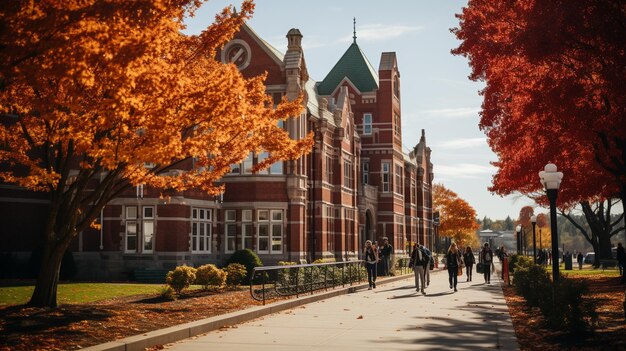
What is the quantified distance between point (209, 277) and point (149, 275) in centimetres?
1107

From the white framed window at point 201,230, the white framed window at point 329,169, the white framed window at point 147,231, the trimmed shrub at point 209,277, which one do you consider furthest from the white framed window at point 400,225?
the trimmed shrub at point 209,277

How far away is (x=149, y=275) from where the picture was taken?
30.9m

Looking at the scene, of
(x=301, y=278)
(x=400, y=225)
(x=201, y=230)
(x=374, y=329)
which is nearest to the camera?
(x=374, y=329)

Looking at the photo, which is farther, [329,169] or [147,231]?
[329,169]

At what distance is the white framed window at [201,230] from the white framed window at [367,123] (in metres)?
21.1

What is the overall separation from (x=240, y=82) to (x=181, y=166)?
67.8ft

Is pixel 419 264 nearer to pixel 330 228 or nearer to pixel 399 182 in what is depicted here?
pixel 330 228

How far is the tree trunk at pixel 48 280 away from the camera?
1395 centimetres

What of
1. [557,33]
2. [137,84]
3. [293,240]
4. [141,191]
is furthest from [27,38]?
[293,240]

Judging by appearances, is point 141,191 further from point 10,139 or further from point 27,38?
A: point 27,38

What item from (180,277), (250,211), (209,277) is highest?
(250,211)

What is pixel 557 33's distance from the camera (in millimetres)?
15180

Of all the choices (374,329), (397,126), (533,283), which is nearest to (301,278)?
(533,283)

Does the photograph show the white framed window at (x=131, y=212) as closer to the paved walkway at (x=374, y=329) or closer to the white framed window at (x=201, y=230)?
the white framed window at (x=201, y=230)
